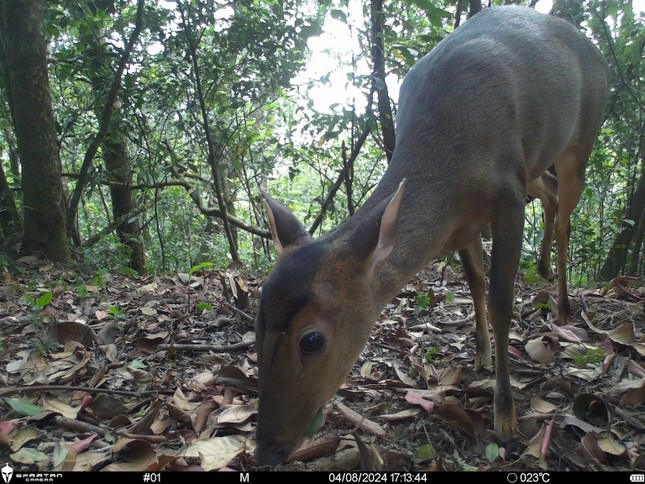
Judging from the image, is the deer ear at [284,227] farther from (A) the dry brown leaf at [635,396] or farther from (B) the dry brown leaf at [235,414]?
(A) the dry brown leaf at [635,396]

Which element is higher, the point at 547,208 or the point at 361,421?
the point at 547,208

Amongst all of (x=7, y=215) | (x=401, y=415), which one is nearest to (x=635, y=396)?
(x=401, y=415)

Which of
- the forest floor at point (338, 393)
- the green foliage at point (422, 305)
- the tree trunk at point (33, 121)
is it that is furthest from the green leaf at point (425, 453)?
the tree trunk at point (33, 121)

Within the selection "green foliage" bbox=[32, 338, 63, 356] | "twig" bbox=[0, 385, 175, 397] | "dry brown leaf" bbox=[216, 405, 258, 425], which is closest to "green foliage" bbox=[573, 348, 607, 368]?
"dry brown leaf" bbox=[216, 405, 258, 425]

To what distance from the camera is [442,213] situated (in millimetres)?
2838

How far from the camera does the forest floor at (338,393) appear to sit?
228cm

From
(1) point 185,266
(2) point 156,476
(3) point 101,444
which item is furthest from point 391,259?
(1) point 185,266

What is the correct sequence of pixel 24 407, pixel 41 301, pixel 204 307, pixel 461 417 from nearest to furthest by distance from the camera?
pixel 24 407 → pixel 461 417 → pixel 41 301 → pixel 204 307

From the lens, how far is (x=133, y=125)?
7363 mm

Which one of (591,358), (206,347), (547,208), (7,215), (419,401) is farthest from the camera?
(7,215)

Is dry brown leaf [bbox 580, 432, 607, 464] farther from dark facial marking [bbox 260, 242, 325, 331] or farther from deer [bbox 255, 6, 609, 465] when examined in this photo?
dark facial marking [bbox 260, 242, 325, 331]

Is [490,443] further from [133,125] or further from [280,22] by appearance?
[133,125]

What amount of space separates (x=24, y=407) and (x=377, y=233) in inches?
73.2

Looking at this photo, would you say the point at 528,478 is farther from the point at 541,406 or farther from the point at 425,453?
the point at 541,406
